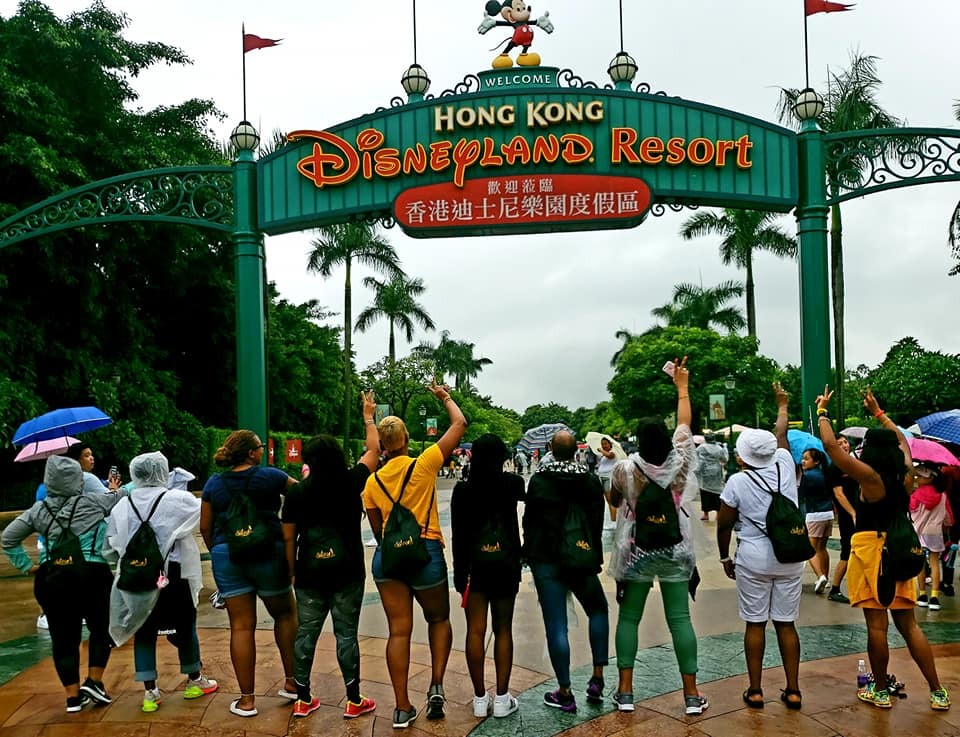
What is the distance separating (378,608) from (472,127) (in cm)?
564

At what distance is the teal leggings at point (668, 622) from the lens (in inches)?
176

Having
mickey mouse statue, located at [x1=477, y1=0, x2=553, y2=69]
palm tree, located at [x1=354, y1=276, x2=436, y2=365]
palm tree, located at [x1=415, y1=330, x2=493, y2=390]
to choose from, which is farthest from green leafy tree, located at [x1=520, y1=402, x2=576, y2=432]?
mickey mouse statue, located at [x1=477, y1=0, x2=553, y2=69]

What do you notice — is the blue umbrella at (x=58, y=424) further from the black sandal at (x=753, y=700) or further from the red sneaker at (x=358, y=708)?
the black sandal at (x=753, y=700)

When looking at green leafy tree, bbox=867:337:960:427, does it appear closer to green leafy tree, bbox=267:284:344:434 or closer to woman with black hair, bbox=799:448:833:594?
woman with black hair, bbox=799:448:833:594

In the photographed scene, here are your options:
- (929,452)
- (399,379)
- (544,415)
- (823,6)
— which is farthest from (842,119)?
(544,415)

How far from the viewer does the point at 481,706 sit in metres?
4.50

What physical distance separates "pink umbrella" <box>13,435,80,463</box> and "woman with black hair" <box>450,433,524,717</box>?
11.1ft

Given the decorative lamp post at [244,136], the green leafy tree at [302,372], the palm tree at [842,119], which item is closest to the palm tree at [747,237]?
the palm tree at [842,119]

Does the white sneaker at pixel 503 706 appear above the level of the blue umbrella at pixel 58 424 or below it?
below

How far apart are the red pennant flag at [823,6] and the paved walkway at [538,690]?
6.92 m

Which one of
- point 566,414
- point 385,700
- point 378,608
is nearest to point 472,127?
point 378,608

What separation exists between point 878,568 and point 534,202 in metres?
5.91

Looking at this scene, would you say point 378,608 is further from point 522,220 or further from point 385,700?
point 522,220

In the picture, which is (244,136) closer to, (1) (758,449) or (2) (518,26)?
(2) (518,26)
